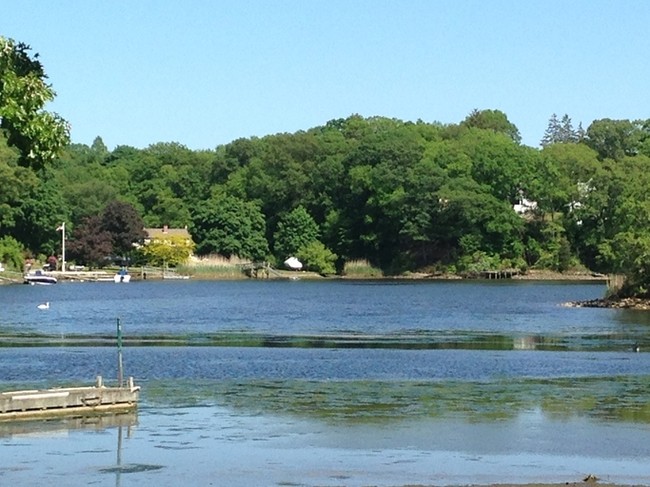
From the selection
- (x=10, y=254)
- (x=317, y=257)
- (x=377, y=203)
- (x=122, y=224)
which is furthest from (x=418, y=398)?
(x=122, y=224)

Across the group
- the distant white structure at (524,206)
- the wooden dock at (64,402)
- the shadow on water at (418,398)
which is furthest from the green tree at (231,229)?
the wooden dock at (64,402)

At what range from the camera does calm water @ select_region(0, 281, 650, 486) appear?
87.6 ft

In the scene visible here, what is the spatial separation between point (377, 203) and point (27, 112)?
5162 inches

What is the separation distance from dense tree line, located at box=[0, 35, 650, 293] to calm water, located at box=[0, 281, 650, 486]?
5956cm

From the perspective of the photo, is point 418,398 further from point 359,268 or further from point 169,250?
point 359,268

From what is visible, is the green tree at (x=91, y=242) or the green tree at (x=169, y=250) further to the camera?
the green tree at (x=169, y=250)

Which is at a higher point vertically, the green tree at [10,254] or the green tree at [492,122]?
the green tree at [492,122]

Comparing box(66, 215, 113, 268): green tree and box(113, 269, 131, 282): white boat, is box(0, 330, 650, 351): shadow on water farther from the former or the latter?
box(66, 215, 113, 268): green tree

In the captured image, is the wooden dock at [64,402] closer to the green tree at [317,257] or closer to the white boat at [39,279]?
the white boat at [39,279]

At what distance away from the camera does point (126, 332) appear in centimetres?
6581

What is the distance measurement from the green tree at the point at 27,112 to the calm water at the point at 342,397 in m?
9.22

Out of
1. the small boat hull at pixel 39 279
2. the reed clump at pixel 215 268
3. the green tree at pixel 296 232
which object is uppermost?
the green tree at pixel 296 232

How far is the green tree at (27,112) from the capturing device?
1636cm

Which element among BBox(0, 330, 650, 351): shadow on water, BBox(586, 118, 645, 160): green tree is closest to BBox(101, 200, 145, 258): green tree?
BBox(586, 118, 645, 160): green tree
